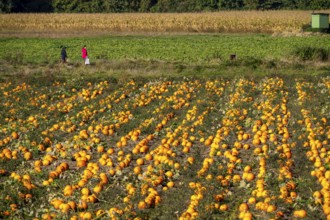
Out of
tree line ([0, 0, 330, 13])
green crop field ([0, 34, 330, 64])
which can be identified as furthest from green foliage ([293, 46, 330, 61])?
tree line ([0, 0, 330, 13])

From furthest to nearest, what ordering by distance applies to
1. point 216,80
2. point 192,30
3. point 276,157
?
point 192,30 → point 216,80 → point 276,157

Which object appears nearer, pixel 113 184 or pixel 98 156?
pixel 113 184

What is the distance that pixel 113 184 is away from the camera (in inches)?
381

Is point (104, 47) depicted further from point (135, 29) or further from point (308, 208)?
point (308, 208)

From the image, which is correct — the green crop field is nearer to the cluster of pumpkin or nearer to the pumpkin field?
the pumpkin field

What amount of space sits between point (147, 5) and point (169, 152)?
76.2 metres

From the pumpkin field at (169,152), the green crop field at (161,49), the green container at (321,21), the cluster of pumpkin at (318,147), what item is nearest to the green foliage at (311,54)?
the green crop field at (161,49)

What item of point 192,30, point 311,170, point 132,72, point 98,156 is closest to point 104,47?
point 132,72

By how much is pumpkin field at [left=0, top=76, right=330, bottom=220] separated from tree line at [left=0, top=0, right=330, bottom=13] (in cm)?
6645

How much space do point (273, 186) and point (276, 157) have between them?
1684mm

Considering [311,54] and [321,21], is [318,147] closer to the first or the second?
[311,54]

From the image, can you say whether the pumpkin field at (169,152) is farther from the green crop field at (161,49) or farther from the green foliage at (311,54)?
the green crop field at (161,49)

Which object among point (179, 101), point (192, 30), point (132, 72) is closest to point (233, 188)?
point (179, 101)

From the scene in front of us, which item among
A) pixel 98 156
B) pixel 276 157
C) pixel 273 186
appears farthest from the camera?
pixel 98 156
